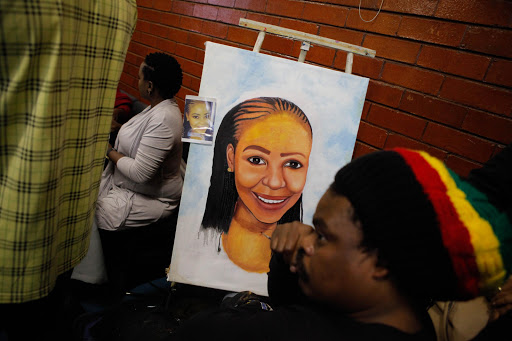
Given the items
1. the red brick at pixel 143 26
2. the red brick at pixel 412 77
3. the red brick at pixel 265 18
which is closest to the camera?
the red brick at pixel 412 77

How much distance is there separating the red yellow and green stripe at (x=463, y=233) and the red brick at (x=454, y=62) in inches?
46.3

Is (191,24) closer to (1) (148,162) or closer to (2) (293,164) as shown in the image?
(1) (148,162)

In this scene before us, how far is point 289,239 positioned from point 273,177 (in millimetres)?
678

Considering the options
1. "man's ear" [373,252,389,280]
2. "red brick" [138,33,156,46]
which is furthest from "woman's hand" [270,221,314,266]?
"red brick" [138,33,156,46]

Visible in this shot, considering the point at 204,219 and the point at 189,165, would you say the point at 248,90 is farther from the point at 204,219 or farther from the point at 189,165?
the point at 204,219

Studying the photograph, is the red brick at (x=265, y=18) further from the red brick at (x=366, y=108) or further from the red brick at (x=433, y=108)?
the red brick at (x=433, y=108)

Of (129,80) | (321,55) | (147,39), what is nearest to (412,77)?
(321,55)

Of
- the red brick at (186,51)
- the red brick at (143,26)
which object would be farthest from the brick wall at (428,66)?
the red brick at (143,26)

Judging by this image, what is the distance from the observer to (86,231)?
103 centimetres

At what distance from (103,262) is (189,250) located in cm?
62

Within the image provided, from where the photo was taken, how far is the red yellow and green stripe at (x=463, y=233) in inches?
19.6

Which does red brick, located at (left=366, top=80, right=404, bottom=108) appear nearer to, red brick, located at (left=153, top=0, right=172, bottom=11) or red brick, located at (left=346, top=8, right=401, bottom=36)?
red brick, located at (left=346, top=8, right=401, bottom=36)

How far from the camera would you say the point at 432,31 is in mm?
1519

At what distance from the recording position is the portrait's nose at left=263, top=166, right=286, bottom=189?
1451 mm
